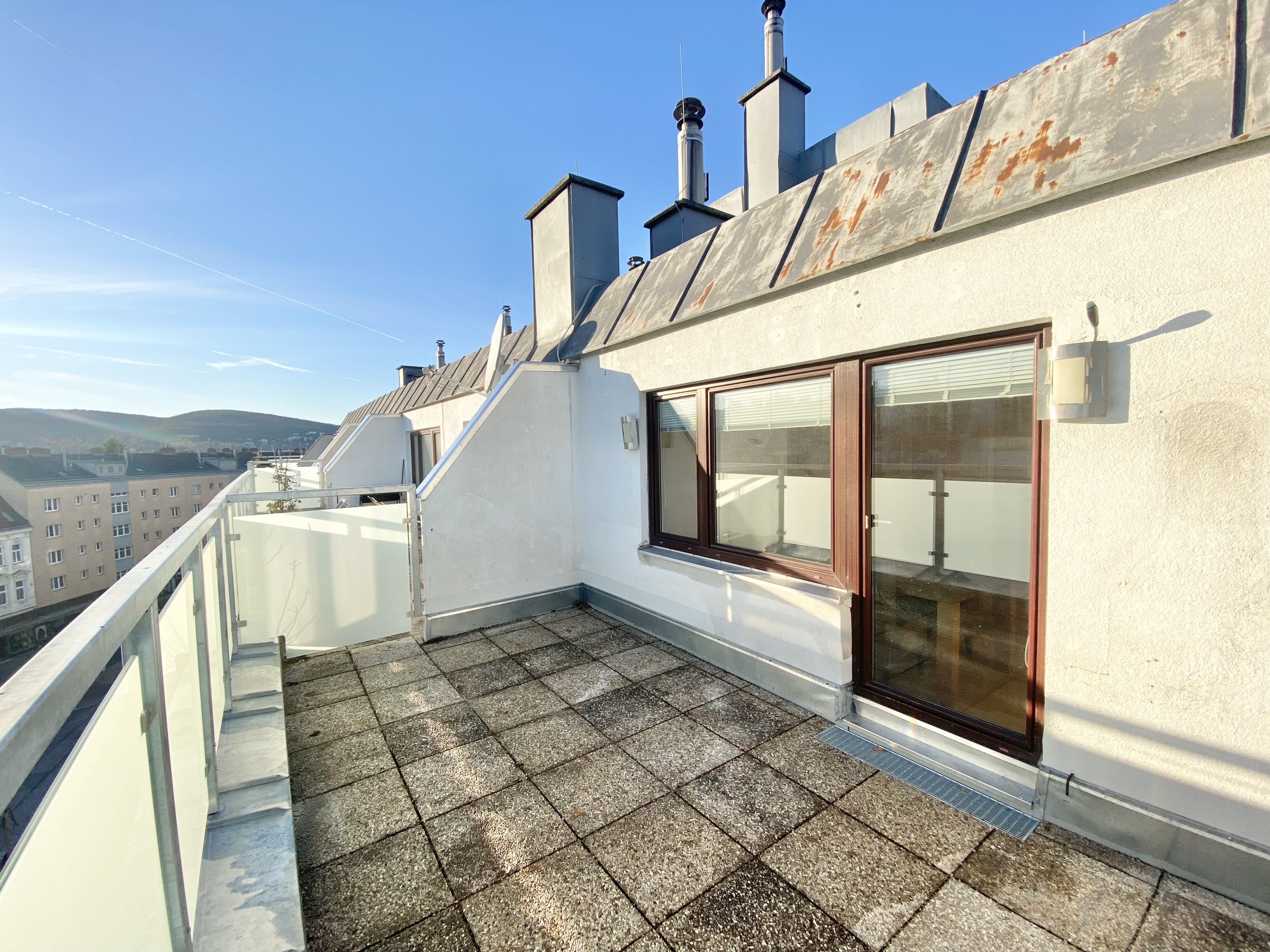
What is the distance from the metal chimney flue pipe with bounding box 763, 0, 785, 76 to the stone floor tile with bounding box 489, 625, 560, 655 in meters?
9.38

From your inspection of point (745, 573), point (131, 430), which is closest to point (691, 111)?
point (745, 573)

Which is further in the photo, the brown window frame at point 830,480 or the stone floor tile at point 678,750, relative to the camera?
the brown window frame at point 830,480

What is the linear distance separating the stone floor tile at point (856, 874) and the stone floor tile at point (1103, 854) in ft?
2.31

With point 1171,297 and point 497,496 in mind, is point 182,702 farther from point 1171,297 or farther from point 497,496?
point 1171,297

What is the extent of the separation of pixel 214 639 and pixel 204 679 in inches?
26.3

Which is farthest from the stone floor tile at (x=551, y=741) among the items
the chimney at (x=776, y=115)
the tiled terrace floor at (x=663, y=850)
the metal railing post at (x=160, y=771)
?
the chimney at (x=776, y=115)

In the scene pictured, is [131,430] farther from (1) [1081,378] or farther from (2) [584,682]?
(1) [1081,378]

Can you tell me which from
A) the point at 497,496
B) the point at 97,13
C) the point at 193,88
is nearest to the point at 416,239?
the point at 193,88

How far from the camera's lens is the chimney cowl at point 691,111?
870cm

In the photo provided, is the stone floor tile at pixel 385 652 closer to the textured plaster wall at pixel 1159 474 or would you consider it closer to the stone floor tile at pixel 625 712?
the stone floor tile at pixel 625 712

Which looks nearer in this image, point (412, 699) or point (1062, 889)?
point (1062, 889)

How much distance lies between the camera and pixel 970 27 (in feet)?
Answer: 19.7

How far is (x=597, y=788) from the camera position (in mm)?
2840

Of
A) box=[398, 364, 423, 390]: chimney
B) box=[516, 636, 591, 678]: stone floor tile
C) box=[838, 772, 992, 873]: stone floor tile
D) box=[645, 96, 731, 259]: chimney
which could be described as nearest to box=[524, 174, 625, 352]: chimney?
box=[645, 96, 731, 259]: chimney
